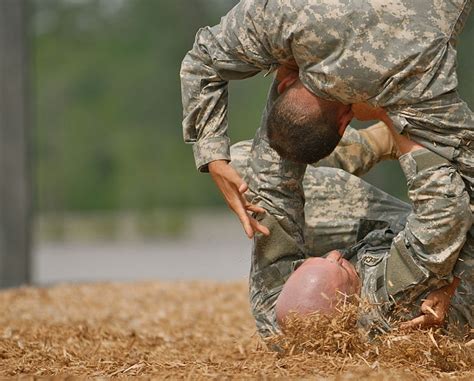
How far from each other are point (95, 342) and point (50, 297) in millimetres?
2074

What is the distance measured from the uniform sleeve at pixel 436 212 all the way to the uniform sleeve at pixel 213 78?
2.17 feet

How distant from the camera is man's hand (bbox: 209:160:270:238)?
3787 mm

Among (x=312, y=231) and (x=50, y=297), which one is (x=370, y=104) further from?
(x=50, y=297)

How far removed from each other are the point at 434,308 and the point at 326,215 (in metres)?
0.79

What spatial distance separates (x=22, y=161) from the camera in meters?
7.94

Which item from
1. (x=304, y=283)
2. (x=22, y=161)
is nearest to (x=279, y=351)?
(x=304, y=283)

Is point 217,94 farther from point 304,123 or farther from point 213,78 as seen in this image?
point 304,123

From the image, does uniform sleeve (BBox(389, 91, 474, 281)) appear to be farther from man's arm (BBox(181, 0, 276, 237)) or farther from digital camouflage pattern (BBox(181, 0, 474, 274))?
man's arm (BBox(181, 0, 276, 237))

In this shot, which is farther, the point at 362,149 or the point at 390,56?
the point at 362,149

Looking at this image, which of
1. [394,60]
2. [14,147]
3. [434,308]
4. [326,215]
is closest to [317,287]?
[434,308]

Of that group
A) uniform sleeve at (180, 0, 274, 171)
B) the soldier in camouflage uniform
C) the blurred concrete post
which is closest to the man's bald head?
the soldier in camouflage uniform

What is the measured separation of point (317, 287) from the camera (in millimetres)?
3713

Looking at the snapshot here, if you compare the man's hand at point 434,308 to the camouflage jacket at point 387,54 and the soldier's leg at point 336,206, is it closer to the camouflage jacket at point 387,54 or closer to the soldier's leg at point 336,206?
the camouflage jacket at point 387,54

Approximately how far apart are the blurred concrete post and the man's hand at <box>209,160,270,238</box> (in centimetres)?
431
